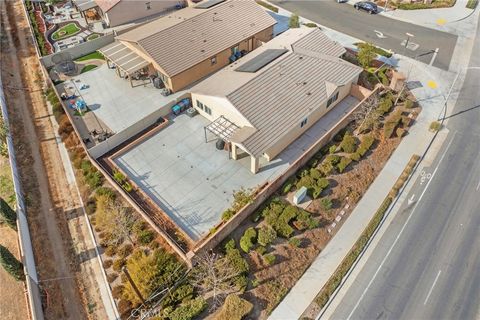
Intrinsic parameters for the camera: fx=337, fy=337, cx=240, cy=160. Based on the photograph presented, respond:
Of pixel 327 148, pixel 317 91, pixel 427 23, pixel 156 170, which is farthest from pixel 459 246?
pixel 427 23

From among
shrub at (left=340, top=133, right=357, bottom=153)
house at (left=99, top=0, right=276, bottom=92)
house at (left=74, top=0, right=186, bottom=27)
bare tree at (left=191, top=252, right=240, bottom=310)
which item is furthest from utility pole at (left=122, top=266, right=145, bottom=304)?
house at (left=74, top=0, right=186, bottom=27)

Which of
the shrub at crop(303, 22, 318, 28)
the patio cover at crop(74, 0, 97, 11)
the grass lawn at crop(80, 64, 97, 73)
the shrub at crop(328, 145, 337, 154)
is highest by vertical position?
the patio cover at crop(74, 0, 97, 11)

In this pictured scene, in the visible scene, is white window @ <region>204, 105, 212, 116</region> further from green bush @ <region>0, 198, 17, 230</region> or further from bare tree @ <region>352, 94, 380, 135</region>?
green bush @ <region>0, 198, 17, 230</region>

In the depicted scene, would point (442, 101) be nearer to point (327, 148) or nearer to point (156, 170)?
point (327, 148)

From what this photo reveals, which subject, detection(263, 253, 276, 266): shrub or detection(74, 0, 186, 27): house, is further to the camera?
detection(74, 0, 186, 27): house

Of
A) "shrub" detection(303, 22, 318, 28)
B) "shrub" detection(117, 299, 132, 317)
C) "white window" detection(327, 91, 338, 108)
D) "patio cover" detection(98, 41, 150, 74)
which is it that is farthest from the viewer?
"shrub" detection(303, 22, 318, 28)

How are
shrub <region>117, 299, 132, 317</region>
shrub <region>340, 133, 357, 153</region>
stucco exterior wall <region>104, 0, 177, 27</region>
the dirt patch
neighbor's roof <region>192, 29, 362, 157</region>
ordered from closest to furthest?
shrub <region>117, 299, 132, 317</region>, the dirt patch, neighbor's roof <region>192, 29, 362, 157</region>, shrub <region>340, 133, 357, 153</region>, stucco exterior wall <region>104, 0, 177, 27</region>

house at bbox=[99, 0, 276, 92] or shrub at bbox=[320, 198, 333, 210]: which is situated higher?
house at bbox=[99, 0, 276, 92]
